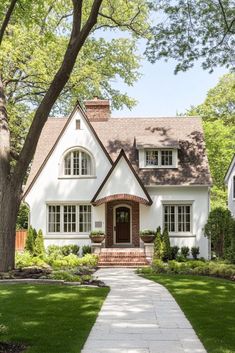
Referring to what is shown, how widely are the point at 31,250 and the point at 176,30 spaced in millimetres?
13291

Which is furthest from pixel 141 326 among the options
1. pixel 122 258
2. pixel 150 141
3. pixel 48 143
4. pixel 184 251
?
pixel 48 143

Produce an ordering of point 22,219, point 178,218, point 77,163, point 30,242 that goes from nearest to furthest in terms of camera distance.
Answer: point 30,242 → point 178,218 → point 77,163 → point 22,219

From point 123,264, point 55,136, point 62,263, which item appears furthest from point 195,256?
point 55,136

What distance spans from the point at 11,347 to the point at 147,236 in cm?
1710

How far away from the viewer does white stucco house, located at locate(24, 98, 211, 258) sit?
81.4 ft

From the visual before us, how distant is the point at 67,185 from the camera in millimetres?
25766

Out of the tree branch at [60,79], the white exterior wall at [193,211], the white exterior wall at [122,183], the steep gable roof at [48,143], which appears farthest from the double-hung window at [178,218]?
the tree branch at [60,79]

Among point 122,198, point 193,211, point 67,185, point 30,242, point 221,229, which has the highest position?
point 67,185

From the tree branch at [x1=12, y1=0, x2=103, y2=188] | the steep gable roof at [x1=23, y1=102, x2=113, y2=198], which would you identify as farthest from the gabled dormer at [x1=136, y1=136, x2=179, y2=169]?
the tree branch at [x1=12, y1=0, x2=103, y2=188]

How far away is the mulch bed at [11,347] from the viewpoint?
666 centimetres

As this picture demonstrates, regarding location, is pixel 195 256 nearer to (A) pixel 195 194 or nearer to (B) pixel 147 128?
(A) pixel 195 194

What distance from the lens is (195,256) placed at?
24578mm

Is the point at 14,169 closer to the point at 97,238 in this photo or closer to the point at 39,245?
the point at 97,238

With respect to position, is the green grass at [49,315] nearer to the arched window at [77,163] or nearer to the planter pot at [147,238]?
the planter pot at [147,238]
